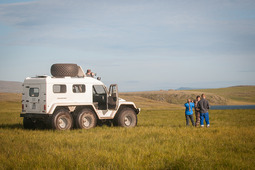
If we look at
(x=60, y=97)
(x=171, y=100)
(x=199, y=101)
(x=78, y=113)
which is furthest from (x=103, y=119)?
(x=171, y=100)

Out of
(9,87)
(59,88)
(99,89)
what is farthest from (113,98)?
(9,87)

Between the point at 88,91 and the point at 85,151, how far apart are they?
271 inches

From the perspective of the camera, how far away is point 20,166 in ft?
24.9

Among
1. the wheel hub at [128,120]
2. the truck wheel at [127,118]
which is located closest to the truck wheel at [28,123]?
the truck wheel at [127,118]

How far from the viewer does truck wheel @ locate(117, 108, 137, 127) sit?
54.0 feet

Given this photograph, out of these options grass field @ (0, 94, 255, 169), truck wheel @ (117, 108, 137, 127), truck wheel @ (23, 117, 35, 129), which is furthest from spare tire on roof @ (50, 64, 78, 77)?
grass field @ (0, 94, 255, 169)

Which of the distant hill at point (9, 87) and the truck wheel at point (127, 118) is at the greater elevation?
the distant hill at point (9, 87)

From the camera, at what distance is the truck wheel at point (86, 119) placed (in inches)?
600

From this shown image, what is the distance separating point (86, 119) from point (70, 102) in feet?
3.92

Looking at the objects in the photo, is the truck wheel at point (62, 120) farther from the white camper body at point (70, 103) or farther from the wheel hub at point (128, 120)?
the wheel hub at point (128, 120)

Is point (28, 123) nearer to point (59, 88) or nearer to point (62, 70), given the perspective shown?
point (59, 88)

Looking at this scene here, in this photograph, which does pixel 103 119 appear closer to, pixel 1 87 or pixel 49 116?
pixel 49 116

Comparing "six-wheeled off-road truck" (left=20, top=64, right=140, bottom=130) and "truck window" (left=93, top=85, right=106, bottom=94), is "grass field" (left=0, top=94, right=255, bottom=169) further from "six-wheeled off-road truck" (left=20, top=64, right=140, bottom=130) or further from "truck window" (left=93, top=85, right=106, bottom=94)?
"truck window" (left=93, top=85, right=106, bottom=94)

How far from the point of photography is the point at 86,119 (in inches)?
615
